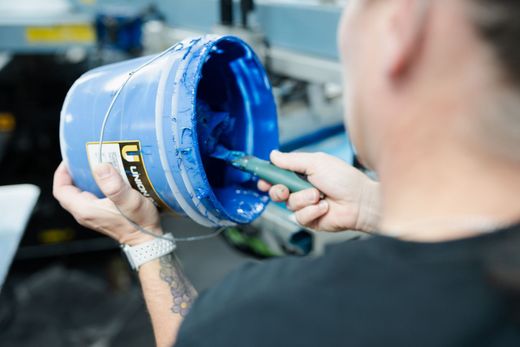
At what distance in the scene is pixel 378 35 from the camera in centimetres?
52

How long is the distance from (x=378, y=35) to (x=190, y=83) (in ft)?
1.13

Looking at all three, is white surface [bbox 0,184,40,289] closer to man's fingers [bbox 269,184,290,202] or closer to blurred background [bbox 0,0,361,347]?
blurred background [bbox 0,0,361,347]

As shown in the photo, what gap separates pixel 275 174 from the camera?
88 centimetres

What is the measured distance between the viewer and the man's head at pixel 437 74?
17.0 inches

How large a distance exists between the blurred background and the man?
0.34m

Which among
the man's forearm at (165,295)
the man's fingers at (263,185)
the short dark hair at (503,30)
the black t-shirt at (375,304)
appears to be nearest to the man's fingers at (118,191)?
the man's forearm at (165,295)

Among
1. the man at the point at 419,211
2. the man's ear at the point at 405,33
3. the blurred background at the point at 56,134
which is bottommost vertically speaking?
the blurred background at the point at 56,134

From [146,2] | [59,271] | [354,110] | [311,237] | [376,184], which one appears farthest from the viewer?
[59,271]

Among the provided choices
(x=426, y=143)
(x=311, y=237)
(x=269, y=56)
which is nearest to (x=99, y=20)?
(x=269, y=56)

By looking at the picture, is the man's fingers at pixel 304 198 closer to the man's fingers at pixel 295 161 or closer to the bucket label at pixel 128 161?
the man's fingers at pixel 295 161

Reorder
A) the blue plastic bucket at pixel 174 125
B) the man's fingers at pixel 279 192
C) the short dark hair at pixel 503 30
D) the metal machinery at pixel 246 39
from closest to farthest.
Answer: the short dark hair at pixel 503 30 < the blue plastic bucket at pixel 174 125 < the man's fingers at pixel 279 192 < the metal machinery at pixel 246 39

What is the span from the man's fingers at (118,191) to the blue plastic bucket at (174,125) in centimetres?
2

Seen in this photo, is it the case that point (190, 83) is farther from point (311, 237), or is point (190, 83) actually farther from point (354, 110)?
point (311, 237)

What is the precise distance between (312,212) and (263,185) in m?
0.10
